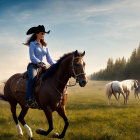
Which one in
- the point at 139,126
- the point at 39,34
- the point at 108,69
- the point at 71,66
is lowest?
the point at 108,69

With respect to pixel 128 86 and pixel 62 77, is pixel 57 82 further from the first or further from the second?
pixel 128 86

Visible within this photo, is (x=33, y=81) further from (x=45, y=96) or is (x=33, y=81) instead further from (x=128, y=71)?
(x=128, y=71)

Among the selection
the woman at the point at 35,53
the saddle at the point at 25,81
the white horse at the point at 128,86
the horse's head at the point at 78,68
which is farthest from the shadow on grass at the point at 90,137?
the white horse at the point at 128,86

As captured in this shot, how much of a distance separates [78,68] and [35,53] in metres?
1.99

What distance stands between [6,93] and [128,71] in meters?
70.9

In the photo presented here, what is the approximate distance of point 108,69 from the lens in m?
115

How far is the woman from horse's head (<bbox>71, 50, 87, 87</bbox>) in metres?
1.54

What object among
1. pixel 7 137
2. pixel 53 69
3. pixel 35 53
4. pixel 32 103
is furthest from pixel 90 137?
pixel 35 53

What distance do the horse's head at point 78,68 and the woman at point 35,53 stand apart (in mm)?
1541

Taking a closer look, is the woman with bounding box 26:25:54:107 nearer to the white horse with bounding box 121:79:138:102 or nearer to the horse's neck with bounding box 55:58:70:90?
the horse's neck with bounding box 55:58:70:90

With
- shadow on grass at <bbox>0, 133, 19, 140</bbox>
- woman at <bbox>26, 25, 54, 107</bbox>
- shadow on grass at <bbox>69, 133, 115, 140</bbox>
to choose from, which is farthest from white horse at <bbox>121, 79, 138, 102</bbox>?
woman at <bbox>26, 25, 54, 107</bbox>

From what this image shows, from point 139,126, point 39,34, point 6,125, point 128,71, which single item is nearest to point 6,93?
point 6,125

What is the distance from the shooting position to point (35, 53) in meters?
7.85

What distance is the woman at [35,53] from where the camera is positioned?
25.1 feet
